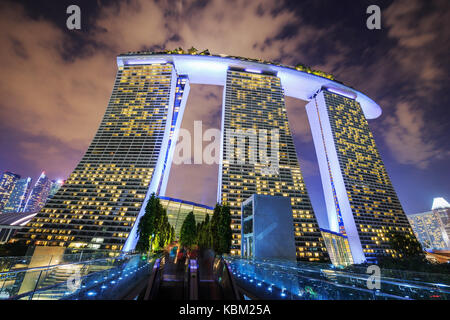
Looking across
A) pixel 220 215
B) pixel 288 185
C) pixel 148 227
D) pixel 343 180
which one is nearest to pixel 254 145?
pixel 288 185

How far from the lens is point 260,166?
337 ft

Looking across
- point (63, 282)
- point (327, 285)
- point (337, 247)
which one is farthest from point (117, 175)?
point (337, 247)

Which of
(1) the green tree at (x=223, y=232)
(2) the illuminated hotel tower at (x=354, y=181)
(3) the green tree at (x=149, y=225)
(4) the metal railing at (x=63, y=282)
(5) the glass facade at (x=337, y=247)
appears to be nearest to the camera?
(4) the metal railing at (x=63, y=282)

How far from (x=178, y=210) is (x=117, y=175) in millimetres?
40990

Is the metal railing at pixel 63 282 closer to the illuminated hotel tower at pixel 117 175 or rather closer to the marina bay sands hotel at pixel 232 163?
the illuminated hotel tower at pixel 117 175

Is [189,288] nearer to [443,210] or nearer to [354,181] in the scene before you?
[354,181]

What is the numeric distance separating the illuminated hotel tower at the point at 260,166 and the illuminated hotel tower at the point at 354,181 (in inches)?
878

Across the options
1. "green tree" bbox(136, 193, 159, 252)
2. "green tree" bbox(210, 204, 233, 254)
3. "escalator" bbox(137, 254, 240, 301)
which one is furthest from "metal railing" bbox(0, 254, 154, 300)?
"green tree" bbox(136, 193, 159, 252)

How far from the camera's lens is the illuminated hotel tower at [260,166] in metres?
89.1

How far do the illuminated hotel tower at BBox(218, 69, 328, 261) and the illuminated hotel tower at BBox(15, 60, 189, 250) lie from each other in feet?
116

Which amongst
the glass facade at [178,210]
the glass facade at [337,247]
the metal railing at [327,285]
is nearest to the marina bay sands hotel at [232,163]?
the glass facade at [337,247]

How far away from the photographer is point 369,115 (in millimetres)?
165375
